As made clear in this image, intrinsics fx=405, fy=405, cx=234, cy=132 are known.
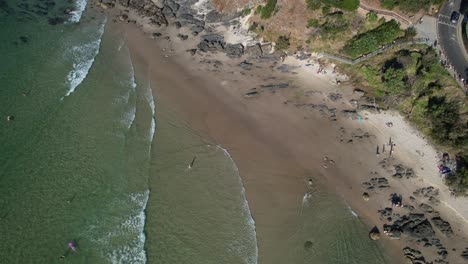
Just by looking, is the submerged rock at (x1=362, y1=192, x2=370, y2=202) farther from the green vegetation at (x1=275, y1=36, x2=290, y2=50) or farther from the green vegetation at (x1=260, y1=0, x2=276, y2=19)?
the green vegetation at (x1=260, y1=0, x2=276, y2=19)

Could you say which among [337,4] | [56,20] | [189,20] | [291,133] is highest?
[337,4]

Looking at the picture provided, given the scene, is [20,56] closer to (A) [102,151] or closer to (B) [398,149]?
(A) [102,151]

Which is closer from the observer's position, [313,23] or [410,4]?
[410,4]

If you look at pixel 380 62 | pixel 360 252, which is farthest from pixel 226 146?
pixel 380 62

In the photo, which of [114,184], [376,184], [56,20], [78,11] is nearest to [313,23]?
[376,184]

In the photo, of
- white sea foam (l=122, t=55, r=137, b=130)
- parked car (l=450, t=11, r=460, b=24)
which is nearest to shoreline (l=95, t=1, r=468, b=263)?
white sea foam (l=122, t=55, r=137, b=130)

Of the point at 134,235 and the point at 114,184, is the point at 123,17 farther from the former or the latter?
the point at 134,235
